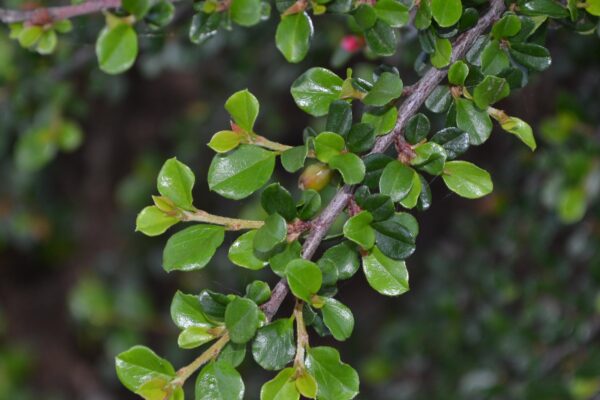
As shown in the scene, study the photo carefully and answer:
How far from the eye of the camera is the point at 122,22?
692 mm

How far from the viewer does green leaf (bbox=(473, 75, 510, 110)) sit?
0.68 m

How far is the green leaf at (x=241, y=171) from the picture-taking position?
27.9 inches

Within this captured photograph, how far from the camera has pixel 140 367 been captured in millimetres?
680

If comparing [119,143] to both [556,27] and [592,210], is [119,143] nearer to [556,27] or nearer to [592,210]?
[592,210]

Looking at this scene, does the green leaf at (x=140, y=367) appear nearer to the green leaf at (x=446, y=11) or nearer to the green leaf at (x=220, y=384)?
the green leaf at (x=220, y=384)

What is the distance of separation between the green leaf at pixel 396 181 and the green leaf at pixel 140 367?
0.80 feet

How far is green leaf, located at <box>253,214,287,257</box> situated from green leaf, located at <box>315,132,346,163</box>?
7 cm

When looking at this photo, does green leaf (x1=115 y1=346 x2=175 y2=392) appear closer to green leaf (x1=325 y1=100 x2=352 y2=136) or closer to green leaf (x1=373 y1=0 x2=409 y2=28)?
green leaf (x1=325 y1=100 x2=352 y2=136)

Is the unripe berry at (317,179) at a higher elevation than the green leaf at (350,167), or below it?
below

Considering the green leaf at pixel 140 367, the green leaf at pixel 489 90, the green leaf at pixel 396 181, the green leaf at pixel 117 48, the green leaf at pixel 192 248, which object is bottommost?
the green leaf at pixel 140 367

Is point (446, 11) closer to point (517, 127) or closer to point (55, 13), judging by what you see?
point (517, 127)

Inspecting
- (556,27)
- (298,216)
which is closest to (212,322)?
→ (298,216)

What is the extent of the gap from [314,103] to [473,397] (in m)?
1.06

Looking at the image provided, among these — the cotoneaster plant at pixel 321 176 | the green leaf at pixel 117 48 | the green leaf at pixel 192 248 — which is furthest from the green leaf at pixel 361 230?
the green leaf at pixel 117 48
